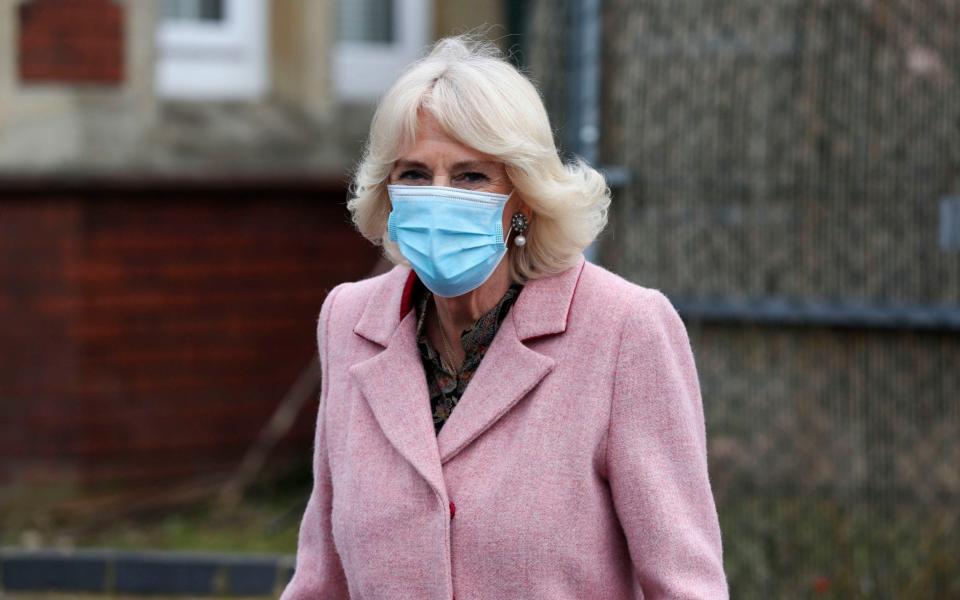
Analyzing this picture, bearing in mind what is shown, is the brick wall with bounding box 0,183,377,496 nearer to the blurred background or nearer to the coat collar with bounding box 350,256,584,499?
the blurred background

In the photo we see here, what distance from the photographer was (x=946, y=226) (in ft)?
19.0

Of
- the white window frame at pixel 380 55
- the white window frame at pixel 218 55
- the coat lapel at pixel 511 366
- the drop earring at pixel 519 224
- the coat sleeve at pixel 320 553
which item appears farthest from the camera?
the white window frame at pixel 380 55

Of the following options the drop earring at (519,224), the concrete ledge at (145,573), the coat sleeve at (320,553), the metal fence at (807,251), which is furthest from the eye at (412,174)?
the concrete ledge at (145,573)

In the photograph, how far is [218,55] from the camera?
9141mm

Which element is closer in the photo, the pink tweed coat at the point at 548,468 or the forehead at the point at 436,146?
the pink tweed coat at the point at 548,468

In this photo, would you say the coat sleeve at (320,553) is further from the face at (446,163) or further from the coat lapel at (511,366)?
the face at (446,163)

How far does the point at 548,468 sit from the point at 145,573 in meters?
4.49

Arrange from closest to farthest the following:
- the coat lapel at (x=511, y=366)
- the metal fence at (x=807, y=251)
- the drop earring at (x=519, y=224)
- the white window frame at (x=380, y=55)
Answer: the coat lapel at (x=511, y=366) → the drop earring at (x=519, y=224) → the metal fence at (x=807, y=251) → the white window frame at (x=380, y=55)

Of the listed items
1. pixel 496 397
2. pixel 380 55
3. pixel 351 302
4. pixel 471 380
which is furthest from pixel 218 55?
pixel 496 397

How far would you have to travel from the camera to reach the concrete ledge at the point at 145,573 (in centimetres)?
686

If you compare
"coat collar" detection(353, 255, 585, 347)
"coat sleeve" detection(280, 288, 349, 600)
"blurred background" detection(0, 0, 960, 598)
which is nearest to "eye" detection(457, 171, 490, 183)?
"coat collar" detection(353, 255, 585, 347)

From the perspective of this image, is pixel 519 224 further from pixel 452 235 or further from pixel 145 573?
pixel 145 573

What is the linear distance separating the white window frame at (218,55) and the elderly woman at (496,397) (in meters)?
5.98

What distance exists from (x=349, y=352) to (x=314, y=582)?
1.52ft
